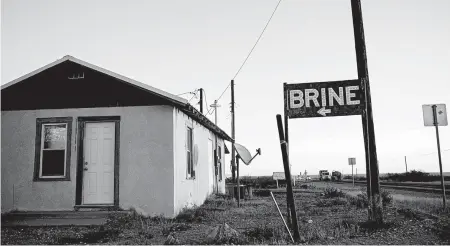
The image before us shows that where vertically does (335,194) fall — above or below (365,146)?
below

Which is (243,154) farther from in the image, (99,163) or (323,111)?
(99,163)

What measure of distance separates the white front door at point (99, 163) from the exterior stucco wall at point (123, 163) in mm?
262

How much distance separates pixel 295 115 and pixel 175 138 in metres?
3.30

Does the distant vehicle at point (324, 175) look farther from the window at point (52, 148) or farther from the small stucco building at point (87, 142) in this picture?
the window at point (52, 148)

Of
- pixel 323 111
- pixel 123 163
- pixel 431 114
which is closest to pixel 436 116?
pixel 431 114

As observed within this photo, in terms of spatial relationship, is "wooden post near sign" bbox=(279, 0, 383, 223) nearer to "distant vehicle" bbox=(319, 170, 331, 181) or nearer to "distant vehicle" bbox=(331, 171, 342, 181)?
"distant vehicle" bbox=(331, 171, 342, 181)

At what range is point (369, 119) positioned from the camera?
8.59 meters

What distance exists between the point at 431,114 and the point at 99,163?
348 inches

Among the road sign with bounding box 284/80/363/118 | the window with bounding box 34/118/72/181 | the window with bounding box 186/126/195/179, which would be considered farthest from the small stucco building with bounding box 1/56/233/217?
the road sign with bounding box 284/80/363/118

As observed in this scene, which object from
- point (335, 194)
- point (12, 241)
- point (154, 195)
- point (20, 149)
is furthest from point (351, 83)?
point (335, 194)

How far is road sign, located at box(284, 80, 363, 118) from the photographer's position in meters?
8.53

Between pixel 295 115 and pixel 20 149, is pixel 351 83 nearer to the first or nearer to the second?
pixel 295 115

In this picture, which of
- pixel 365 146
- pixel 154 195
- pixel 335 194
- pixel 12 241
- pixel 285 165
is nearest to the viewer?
pixel 285 165

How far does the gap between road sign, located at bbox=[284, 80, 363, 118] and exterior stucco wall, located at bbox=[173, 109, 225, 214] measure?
10.6 ft
